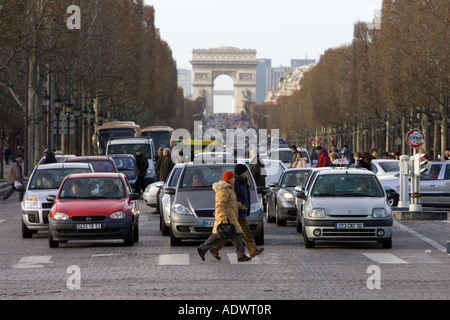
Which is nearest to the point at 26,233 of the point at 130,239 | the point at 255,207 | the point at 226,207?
the point at 130,239

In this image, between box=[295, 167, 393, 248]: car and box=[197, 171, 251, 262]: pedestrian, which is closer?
box=[197, 171, 251, 262]: pedestrian

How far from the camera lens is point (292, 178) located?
26125 millimetres

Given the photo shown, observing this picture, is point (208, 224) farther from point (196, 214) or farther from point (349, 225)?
point (349, 225)

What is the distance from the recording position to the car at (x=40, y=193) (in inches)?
837

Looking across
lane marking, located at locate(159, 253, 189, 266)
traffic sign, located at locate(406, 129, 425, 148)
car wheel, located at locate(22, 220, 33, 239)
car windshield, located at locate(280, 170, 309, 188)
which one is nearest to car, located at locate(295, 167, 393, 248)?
lane marking, located at locate(159, 253, 189, 266)

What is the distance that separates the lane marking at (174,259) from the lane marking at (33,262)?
5.34 ft

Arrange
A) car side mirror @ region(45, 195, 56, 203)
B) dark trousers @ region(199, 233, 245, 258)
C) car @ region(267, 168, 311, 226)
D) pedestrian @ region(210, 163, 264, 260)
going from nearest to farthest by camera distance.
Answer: dark trousers @ region(199, 233, 245, 258)
pedestrian @ region(210, 163, 264, 260)
car side mirror @ region(45, 195, 56, 203)
car @ region(267, 168, 311, 226)

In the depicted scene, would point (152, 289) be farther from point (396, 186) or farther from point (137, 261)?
point (396, 186)

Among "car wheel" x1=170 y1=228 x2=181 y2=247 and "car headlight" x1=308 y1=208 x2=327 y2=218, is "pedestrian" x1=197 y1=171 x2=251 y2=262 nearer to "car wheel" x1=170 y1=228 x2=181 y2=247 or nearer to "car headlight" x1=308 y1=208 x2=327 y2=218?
"car headlight" x1=308 y1=208 x2=327 y2=218

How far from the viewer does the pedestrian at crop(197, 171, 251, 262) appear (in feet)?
51.7

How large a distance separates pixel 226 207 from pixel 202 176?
13.5 ft

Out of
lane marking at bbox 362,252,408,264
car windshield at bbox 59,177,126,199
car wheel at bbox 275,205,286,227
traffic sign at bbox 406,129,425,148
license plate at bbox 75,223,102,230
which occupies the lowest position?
car wheel at bbox 275,205,286,227

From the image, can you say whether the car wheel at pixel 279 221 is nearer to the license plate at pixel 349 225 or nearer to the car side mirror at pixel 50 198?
the car side mirror at pixel 50 198

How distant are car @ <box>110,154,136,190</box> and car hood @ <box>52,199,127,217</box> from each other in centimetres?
2023
